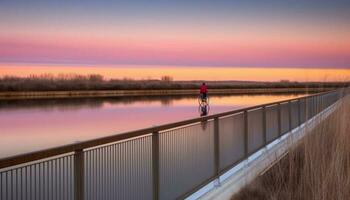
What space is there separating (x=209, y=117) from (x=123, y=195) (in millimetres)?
2815

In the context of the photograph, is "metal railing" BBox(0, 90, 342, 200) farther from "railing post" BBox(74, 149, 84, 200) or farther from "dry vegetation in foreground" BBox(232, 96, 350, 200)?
"dry vegetation in foreground" BBox(232, 96, 350, 200)

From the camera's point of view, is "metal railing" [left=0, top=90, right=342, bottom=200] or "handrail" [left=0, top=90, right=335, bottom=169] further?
"metal railing" [left=0, top=90, right=342, bottom=200]

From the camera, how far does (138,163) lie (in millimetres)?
5422

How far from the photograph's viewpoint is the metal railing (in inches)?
146

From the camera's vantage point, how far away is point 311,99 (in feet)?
61.0

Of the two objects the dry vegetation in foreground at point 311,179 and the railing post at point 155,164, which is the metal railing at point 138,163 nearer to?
the railing post at point 155,164

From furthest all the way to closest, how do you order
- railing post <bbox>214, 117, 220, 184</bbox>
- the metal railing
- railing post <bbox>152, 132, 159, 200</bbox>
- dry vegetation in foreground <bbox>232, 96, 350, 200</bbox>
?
railing post <bbox>214, 117, 220, 184</bbox>
dry vegetation in foreground <bbox>232, 96, 350, 200</bbox>
railing post <bbox>152, 132, 159, 200</bbox>
the metal railing

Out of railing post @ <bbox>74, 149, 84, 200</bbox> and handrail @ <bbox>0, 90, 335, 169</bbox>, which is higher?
handrail @ <bbox>0, 90, 335, 169</bbox>

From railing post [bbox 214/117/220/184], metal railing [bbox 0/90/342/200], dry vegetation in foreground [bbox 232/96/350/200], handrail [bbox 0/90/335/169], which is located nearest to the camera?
handrail [bbox 0/90/335/169]

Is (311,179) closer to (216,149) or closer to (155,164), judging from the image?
(216,149)

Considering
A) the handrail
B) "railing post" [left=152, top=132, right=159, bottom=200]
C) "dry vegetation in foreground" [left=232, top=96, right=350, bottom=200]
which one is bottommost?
"dry vegetation in foreground" [left=232, top=96, right=350, bottom=200]

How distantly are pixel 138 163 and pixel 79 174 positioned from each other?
1267 mm

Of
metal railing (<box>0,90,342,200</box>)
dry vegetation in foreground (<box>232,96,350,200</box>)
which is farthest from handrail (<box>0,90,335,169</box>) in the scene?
dry vegetation in foreground (<box>232,96,350,200</box>)

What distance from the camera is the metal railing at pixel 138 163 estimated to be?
3.71 metres
